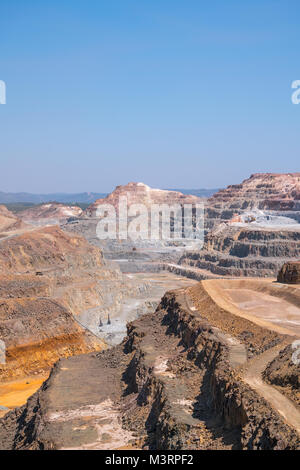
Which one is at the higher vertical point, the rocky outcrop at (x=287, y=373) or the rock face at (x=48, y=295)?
the rocky outcrop at (x=287, y=373)

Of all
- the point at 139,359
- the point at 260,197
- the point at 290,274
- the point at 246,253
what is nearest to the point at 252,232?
the point at 246,253

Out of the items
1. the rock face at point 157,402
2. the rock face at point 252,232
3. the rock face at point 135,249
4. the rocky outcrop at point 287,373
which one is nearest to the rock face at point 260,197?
the rock face at point 252,232

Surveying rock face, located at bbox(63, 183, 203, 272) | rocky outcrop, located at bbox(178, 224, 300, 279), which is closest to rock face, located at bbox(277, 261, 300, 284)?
rocky outcrop, located at bbox(178, 224, 300, 279)

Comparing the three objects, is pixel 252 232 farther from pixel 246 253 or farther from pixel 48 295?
pixel 48 295

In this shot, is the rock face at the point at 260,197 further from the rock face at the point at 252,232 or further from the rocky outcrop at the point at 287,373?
the rocky outcrop at the point at 287,373
